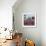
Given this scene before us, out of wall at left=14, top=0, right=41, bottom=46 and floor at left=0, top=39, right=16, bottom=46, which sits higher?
wall at left=14, top=0, right=41, bottom=46

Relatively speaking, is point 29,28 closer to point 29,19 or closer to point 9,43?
point 29,19

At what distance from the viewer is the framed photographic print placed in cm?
429

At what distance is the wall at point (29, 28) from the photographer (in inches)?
170

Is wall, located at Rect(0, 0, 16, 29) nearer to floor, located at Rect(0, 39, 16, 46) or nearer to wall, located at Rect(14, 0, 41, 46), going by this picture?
wall, located at Rect(14, 0, 41, 46)

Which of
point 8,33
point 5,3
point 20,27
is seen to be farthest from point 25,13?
point 8,33

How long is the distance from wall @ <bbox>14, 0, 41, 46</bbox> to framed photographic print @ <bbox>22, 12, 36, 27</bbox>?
11 centimetres

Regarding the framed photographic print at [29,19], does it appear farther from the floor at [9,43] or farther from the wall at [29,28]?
the floor at [9,43]

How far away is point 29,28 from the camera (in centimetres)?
431

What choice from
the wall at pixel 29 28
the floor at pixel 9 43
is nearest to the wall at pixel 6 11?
the wall at pixel 29 28

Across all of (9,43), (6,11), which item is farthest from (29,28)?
(9,43)

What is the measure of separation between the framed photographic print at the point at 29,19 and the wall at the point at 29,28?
0.11 metres

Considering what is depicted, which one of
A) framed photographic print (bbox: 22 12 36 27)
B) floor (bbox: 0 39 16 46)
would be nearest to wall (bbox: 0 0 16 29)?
framed photographic print (bbox: 22 12 36 27)

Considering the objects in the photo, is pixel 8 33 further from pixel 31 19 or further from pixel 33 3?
Answer: pixel 33 3

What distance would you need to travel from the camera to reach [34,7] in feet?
14.2
